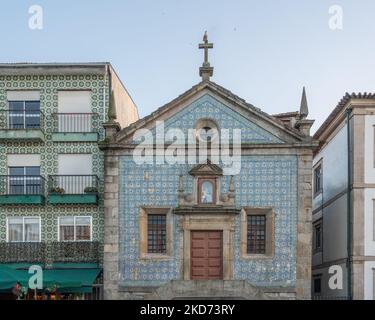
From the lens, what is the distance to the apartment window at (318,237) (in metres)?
25.7

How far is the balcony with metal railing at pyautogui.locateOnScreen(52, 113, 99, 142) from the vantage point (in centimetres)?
2128

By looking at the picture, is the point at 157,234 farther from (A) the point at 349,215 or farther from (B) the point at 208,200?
(A) the point at 349,215

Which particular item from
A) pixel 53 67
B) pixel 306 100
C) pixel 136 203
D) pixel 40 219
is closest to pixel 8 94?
pixel 53 67

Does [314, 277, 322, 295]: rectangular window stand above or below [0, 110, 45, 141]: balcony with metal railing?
below

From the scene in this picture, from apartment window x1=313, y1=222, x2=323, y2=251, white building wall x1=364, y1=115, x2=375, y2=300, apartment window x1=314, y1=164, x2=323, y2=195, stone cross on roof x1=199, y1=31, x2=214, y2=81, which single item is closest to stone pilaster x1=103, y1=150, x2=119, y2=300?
stone cross on roof x1=199, y1=31, x2=214, y2=81

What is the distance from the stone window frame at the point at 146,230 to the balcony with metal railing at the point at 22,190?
14.4ft

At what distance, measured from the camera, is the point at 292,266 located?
19359mm

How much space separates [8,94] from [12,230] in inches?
230

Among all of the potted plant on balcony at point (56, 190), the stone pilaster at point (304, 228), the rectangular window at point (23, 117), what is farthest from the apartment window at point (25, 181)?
the stone pilaster at point (304, 228)

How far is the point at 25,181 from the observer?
21.0 metres

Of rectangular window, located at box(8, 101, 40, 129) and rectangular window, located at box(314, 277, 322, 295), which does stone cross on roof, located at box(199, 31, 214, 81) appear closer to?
rectangular window, located at box(8, 101, 40, 129)

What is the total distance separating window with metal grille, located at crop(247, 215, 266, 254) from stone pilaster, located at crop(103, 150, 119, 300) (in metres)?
5.24

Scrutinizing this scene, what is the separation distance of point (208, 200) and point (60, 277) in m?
6.51
